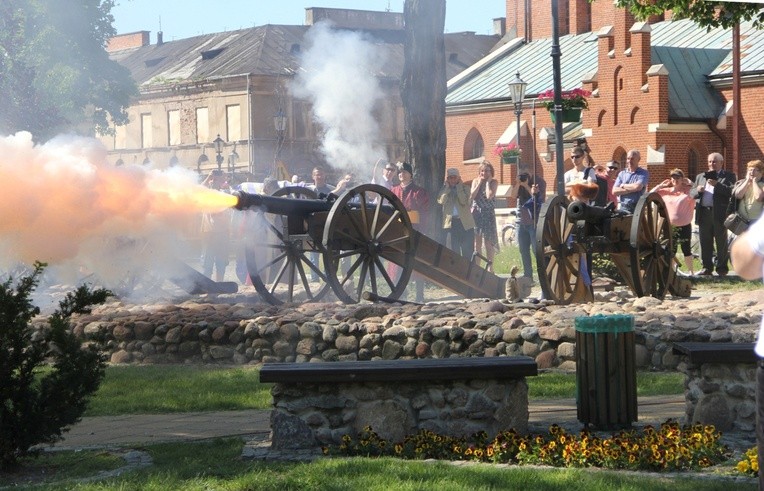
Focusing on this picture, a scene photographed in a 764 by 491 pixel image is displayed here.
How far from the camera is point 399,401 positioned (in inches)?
328

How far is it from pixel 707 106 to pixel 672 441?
3937 cm

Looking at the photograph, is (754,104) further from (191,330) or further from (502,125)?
(191,330)

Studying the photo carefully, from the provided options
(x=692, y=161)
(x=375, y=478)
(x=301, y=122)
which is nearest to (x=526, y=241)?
(x=375, y=478)

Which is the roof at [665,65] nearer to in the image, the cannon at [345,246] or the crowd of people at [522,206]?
the crowd of people at [522,206]

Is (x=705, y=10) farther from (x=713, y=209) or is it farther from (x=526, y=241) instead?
(x=526, y=241)

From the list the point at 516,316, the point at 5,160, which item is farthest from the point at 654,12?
the point at 5,160

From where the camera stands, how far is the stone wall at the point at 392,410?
8297 millimetres

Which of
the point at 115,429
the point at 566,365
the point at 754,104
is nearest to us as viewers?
the point at 115,429

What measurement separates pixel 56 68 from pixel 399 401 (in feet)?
131

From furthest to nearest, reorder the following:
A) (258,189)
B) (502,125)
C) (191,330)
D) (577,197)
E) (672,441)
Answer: (502,125)
(258,189)
(577,197)
(191,330)
(672,441)

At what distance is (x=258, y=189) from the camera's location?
2162cm

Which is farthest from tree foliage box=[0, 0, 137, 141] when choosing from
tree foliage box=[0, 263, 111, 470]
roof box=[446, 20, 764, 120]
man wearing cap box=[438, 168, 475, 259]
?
tree foliage box=[0, 263, 111, 470]

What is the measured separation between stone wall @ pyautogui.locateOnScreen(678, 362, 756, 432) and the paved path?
1.45 ft

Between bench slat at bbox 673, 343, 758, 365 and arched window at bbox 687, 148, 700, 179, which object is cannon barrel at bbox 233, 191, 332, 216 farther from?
arched window at bbox 687, 148, 700, 179
